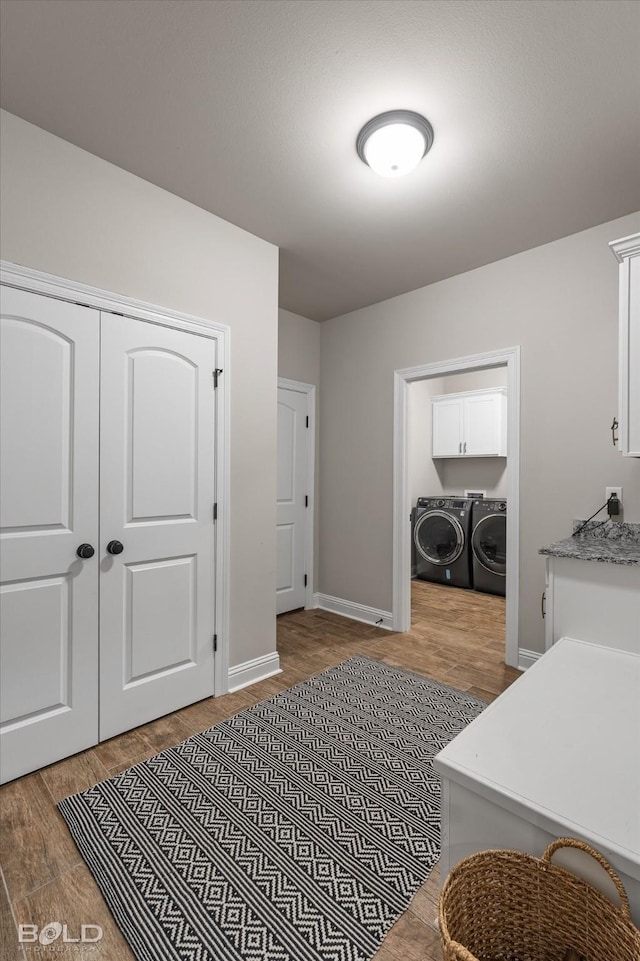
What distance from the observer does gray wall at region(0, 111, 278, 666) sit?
1.86 metres

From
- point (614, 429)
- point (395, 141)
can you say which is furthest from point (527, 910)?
point (395, 141)

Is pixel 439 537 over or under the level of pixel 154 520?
under

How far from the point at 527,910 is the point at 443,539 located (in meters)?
4.30

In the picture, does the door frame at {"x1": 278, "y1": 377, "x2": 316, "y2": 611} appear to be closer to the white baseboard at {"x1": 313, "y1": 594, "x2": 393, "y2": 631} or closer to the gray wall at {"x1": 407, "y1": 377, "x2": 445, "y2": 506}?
the white baseboard at {"x1": 313, "y1": 594, "x2": 393, "y2": 631}

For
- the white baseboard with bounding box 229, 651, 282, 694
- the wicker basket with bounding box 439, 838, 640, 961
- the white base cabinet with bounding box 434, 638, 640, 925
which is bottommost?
the white baseboard with bounding box 229, 651, 282, 694

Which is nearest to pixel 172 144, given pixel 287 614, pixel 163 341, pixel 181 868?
pixel 163 341

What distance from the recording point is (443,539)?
5125 mm

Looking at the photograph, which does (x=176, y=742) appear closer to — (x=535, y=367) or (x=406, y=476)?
(x=406, y=476)

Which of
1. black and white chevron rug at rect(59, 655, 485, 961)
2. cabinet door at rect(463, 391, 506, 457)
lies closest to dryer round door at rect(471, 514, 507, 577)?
cabinet door at rect(463, 391, 506, 457)

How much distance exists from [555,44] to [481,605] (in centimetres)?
396

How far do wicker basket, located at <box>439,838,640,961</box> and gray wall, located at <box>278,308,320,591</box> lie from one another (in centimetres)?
324

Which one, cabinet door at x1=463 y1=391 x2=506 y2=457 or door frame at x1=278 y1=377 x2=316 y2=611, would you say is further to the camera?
cabinet door at x1=463 y1=391 x2=506 y2=457

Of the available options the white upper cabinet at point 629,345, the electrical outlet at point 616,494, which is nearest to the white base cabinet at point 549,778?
A: the white upper cabinet at point 629,345

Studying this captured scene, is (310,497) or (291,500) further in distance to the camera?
(310,497)
